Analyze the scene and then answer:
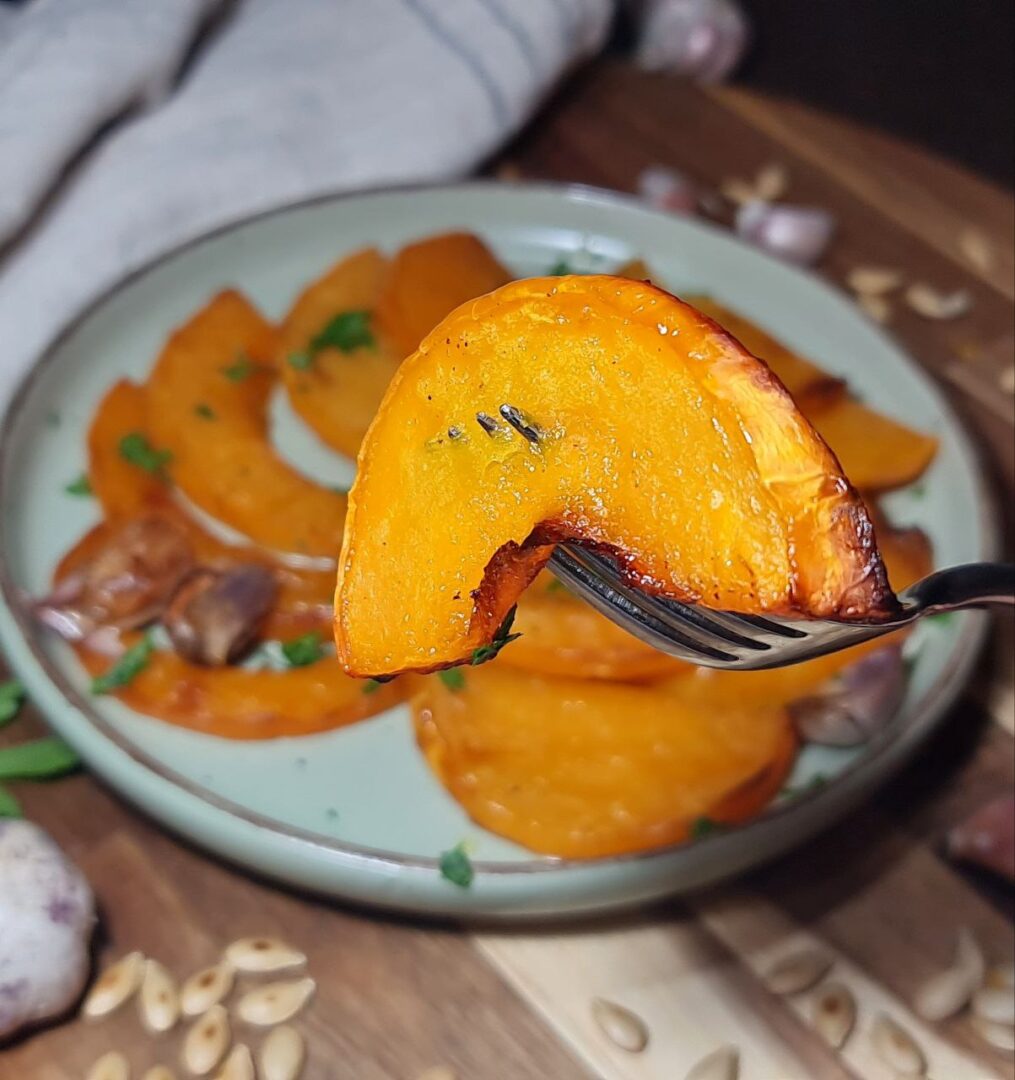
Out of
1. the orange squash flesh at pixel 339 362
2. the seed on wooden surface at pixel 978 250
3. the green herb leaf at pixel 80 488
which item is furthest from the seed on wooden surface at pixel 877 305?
the green herb leaf at pixel 80 488

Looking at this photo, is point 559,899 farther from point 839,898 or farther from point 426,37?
point 426,37

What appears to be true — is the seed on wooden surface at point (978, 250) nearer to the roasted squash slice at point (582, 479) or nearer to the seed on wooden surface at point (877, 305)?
the seed on wooden surface at point (877, 305)

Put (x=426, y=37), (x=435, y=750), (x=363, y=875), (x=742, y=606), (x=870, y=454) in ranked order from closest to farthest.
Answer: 1. (x=742, y=606)
2. (x=363, y=875)
3. (x=435, y=750)
4. (x=870, y=454)
5. (x=426, y=37)

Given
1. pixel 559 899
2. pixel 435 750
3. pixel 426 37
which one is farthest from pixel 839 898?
pixel 426 37

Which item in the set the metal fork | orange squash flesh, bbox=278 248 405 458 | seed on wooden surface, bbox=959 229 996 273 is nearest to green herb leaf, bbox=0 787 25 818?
orange squash flesh, bbox=278 248 405 458

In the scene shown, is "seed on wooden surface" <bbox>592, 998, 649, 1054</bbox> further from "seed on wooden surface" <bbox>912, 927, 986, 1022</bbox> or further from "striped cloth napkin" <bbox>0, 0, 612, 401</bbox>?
"striped cloth napkin" <bbox>0, 0, 612, 401</bbox>
